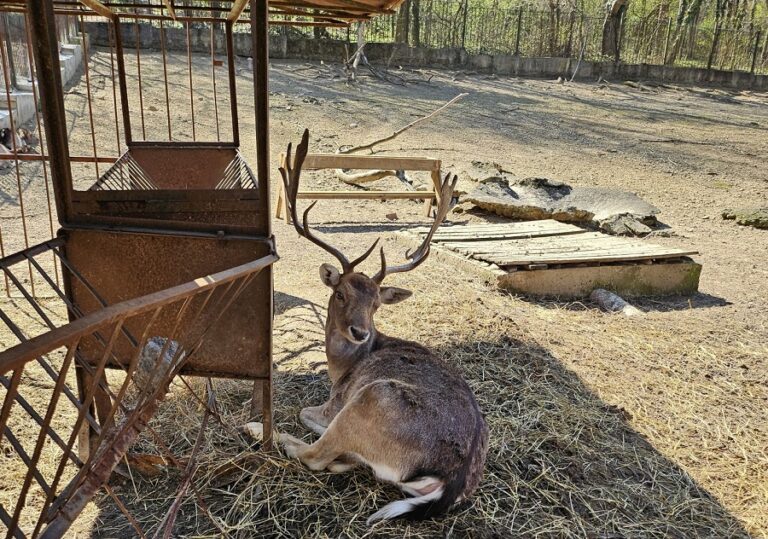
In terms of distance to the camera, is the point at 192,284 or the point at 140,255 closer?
the point at 192,284

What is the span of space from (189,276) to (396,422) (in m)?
1.25

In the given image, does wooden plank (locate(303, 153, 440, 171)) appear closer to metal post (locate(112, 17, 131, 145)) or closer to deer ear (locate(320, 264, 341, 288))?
metal post (locate(112, 17, 131, 145))

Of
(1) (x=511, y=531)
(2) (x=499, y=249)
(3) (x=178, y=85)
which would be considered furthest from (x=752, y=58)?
(1) (x=511, y=531)

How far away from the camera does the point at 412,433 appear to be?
131 inches

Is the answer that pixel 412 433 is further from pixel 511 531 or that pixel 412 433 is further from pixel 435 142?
pixel 435 142

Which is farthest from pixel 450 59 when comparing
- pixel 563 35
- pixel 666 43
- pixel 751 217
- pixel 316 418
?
pixel 316 418

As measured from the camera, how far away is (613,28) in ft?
93.4

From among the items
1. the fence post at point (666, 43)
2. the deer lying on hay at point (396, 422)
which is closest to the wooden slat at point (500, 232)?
the deer lying on hay at point (396, 422)

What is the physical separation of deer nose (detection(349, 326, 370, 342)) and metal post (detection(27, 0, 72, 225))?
168 cm

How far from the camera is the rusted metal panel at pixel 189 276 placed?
315 centimetres

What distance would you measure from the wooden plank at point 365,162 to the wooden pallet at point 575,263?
216 cm

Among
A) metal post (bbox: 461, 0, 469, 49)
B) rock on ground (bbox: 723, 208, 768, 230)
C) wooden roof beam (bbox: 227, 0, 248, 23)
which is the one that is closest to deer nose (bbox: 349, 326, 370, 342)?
wooden roof beam (bbox: 227, 0, 248, 23)

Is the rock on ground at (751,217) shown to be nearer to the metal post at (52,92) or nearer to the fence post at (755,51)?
the metal post at (52,92)

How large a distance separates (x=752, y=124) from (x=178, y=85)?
667 inches
